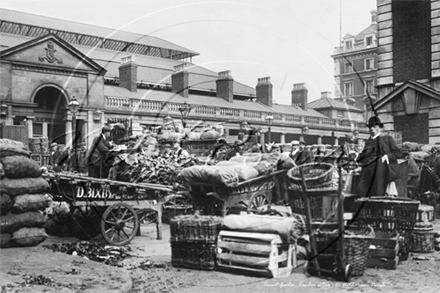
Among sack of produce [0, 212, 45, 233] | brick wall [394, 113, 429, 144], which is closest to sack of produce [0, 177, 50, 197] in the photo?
sack of produce [0, 212, 45, 233]

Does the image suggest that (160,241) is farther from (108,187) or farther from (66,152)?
(66,152)

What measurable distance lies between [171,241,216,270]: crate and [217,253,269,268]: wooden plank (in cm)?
15

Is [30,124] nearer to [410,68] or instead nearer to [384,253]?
[410,68]

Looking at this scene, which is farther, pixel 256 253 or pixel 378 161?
pixel 378 161

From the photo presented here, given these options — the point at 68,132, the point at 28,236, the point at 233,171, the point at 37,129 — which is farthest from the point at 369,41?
the point at 28,236

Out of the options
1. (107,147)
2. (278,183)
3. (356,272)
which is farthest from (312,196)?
(107,147)

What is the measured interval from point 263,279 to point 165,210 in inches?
227

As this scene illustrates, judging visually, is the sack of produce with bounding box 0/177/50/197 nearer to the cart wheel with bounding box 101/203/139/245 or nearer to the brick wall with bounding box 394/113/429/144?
the cart wheel with bounding box 101/203/139/245

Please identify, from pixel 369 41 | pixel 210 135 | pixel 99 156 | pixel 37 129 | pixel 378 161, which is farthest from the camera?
pixel 37 129

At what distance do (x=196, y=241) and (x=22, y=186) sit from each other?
312cm

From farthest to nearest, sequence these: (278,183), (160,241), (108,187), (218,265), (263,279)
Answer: (278,183), (160,241), (108,187), (218,265), (263,279)

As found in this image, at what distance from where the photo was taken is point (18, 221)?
768cm

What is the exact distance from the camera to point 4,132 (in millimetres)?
9312

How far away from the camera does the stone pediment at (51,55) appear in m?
28.4
